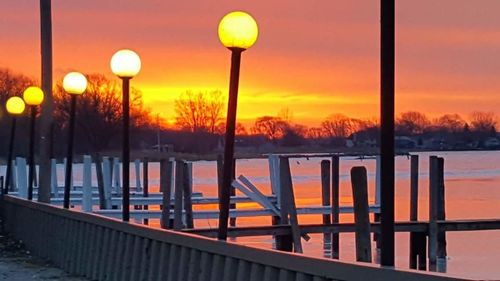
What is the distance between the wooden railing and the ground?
162 millimetres

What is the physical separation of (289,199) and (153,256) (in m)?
9.94

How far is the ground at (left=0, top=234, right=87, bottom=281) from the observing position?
46.7ft

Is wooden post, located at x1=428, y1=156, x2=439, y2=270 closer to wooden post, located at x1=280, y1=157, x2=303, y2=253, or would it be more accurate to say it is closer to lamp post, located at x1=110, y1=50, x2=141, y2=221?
wooden post, located at x1=280, y1=157, x2=303, y2=253

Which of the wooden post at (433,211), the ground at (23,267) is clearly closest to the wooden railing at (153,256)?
the ground at (23,267)

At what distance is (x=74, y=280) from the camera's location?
44.3 ft

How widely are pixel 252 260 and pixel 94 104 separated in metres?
59.2

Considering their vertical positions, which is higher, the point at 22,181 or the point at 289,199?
the point at 22,181

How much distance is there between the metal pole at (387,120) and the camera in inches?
283

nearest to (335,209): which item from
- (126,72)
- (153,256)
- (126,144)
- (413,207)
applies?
(413,207)

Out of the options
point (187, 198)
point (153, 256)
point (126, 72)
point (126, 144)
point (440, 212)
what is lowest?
point (440, 212)

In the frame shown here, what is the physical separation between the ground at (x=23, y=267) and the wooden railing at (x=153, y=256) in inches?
6.4

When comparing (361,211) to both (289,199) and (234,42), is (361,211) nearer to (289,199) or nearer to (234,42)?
(234,42)

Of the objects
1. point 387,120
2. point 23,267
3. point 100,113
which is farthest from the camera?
point 100,113

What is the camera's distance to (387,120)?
7203mm
